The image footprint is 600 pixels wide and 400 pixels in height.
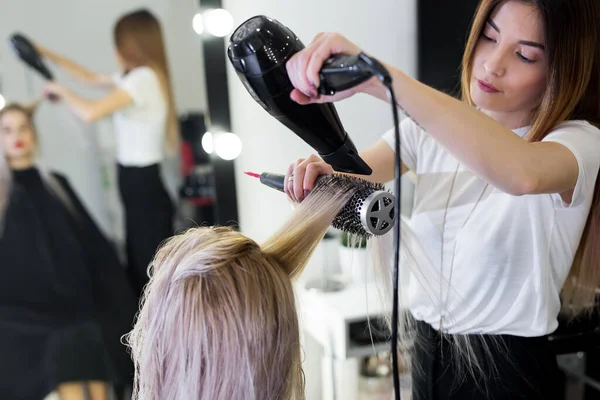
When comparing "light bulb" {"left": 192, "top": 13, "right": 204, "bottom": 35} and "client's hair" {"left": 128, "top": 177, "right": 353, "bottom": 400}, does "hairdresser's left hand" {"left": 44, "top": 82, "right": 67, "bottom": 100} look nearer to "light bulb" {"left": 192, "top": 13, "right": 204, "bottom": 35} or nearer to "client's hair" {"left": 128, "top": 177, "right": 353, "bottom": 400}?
"light bulb" {"left": 192, "top": 13, "right": 204, "bottom": 35}

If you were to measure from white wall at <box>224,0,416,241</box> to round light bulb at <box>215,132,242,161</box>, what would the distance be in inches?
1.1

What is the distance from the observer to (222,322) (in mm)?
563

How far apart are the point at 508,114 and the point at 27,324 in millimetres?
1408

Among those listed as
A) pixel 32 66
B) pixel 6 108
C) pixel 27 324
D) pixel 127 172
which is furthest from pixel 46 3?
pixel 27 324

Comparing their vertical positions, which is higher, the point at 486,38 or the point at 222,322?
the point at 486,38

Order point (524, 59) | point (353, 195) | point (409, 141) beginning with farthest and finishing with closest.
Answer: point (409, 141) < point (524, 59) < point (353, 195)

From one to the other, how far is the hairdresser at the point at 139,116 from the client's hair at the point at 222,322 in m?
0.91

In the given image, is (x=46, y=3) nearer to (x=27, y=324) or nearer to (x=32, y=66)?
(x=32, y=66)

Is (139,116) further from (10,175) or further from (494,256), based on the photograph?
(494,256)

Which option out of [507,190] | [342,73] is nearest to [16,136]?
[342,73]

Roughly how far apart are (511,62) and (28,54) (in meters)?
1.22

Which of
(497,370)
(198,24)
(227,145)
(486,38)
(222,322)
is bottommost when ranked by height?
(497,370)

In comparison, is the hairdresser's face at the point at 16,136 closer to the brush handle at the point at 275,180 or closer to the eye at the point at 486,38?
the brush handle at the point at 275,180

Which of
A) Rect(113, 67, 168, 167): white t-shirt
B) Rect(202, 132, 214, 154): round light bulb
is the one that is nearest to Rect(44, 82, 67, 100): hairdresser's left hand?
Rect(113, 67, 168, 167): white t-shirt
